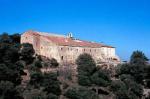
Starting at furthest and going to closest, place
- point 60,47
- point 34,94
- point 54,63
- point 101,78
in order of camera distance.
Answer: point 60,47 < point 54,63 < point 101,78 < point 34,94

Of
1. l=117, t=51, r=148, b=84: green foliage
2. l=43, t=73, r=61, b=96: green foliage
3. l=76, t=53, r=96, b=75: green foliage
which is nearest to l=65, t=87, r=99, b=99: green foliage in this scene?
l=43, t=73, r=61, b=96: green foliage

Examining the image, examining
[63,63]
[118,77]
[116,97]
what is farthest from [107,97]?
[63,63]

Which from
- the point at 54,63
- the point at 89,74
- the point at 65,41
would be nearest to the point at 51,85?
the point at 89,74

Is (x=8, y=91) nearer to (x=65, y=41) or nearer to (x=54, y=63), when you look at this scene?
(x=54, y=63)

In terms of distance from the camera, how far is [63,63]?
233 feet

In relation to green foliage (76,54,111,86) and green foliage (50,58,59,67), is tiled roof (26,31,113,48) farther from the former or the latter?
green foliage (76,54,111,86)

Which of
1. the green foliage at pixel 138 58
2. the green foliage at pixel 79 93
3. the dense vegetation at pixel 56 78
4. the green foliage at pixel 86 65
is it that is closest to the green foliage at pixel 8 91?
the dense vegetation at pixel 56 78

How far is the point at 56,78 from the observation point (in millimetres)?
57219

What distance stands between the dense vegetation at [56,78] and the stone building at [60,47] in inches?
98.9

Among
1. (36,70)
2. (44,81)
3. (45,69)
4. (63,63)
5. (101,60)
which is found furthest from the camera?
(101,60)

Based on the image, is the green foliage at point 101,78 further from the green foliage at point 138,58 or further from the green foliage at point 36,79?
the green foliage at point 36,79

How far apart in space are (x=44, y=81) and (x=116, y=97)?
10999 millimetres

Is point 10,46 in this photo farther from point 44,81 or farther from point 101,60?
point 101,60

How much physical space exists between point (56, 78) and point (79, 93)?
4707 millimetres
